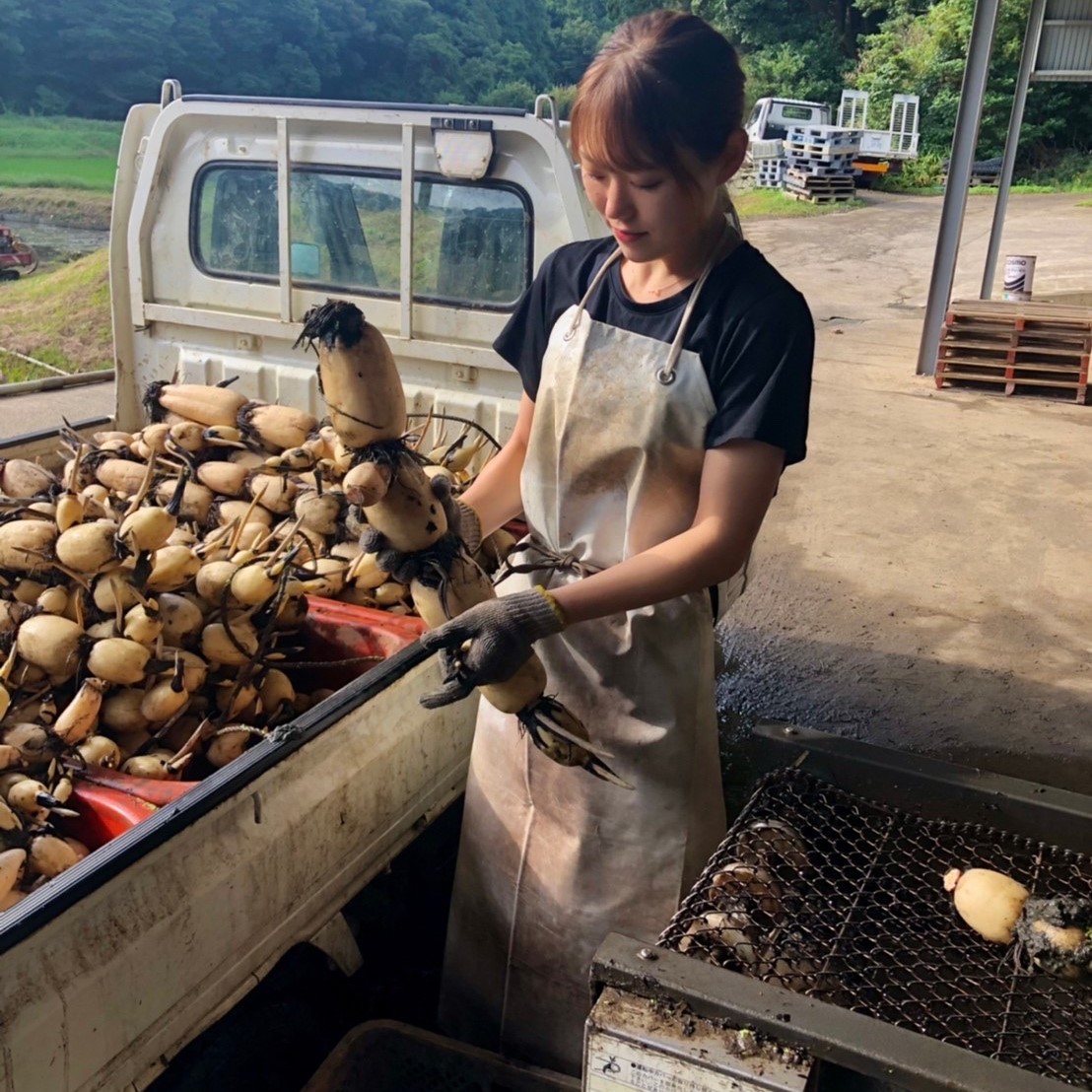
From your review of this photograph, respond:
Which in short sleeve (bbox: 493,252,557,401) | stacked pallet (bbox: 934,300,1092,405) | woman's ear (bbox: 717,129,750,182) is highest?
woman's ear (bbox: 717,129,750,182)

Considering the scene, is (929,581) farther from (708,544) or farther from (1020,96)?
(1020,96)

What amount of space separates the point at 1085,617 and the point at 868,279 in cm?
1276

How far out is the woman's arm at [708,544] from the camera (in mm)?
1868

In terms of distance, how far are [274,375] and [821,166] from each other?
23950 millimetres

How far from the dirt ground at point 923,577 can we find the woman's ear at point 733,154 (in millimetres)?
3130

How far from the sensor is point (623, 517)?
6.98 feet

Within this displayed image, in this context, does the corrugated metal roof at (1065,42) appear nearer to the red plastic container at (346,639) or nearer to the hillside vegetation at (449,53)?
the hillside vegetation at (449,53)

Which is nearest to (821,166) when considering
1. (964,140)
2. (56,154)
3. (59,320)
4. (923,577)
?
(964,140)

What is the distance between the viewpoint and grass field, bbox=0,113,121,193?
2048cm

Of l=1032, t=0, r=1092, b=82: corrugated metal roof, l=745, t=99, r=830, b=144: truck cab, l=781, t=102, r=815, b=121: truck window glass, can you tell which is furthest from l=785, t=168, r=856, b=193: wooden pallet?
l=1032, t=0, r=1092, b=82: corrugated metal roof

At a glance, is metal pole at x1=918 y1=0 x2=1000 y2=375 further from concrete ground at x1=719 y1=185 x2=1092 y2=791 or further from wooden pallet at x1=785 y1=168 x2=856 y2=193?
wooden pallet at x1=785 y1=168 x2=856 y2=193

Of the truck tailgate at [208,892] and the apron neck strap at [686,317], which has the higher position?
the apron neck strap at [686,317]

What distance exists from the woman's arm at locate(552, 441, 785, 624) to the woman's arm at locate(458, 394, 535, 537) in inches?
21.0

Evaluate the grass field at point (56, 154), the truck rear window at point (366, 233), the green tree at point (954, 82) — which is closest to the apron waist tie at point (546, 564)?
the truck rear window at point (366, 233)
